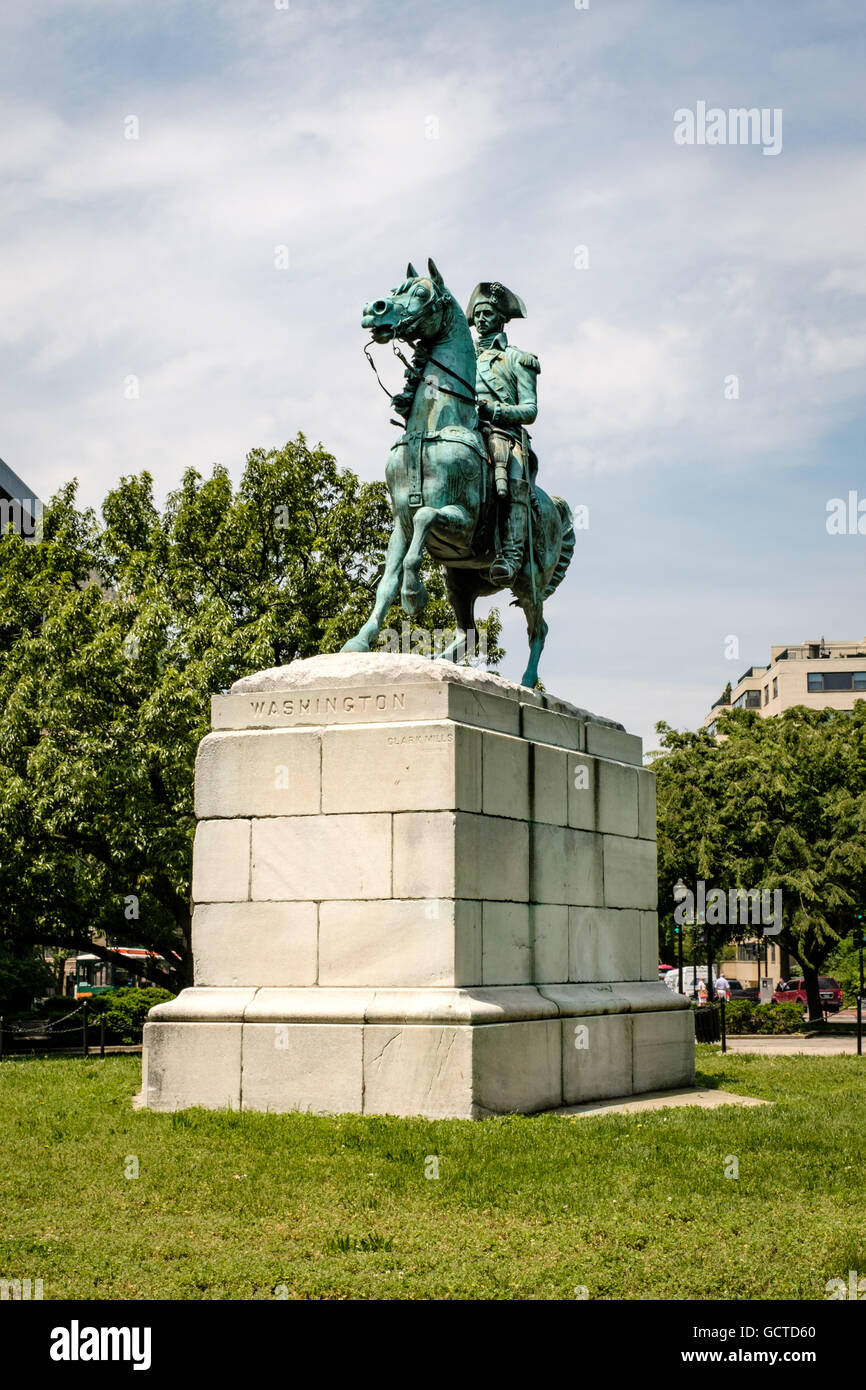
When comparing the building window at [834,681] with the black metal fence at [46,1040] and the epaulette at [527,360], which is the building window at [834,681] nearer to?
the black metal fence at [46,1040]

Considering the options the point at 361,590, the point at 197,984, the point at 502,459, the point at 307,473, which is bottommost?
the point at 197,984

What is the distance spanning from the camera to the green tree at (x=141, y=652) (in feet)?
79.0

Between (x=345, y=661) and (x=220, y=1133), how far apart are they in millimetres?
4207

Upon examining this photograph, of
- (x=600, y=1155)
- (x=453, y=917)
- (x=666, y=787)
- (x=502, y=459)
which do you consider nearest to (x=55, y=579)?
(x=666, y=787)

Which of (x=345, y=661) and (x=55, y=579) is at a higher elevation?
(x=55, y=579)

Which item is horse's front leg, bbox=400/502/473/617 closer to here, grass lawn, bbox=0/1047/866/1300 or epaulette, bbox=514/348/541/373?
epaulette, bbox=514/348/541/373

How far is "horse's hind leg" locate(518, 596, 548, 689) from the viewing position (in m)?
15.3

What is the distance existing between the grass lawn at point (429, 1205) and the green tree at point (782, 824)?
26318 millimetres

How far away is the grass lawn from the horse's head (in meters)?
7.09

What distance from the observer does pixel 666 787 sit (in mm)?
40656

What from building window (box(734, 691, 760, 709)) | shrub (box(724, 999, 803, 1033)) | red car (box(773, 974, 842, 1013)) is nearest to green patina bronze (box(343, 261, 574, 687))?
shrub (box(724, 999, 803, 1033))

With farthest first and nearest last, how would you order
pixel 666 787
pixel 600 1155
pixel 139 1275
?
pixel 666 787 → pixel 600 1155 → pixel 139 1275

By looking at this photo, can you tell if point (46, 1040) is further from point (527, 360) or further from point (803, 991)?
point (803, 991)

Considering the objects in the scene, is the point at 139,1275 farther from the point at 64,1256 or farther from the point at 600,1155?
the point at 600,1155
